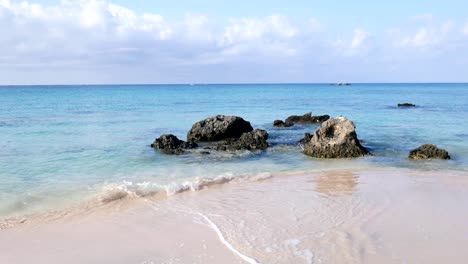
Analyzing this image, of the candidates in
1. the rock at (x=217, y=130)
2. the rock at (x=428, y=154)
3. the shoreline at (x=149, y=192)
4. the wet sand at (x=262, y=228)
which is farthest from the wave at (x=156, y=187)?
the rock at (x=217, y=130)

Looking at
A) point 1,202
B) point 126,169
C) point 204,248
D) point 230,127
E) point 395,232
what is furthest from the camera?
point 230,127

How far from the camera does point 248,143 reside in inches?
840

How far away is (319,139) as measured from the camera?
20031mm

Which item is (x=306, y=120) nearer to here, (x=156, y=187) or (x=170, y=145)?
(x=170, y=145)

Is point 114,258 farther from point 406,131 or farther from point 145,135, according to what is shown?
point 406,131

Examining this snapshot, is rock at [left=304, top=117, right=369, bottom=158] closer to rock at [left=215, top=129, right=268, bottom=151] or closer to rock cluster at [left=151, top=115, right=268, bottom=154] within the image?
rock at [left=215, top=129, right=268, bottom=151]

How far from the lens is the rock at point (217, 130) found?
77.5 ft

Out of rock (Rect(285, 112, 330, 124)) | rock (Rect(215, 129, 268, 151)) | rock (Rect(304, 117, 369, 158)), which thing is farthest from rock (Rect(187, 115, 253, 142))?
rock (Rect(285, 112, 330, 124))

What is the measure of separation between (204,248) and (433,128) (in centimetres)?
2561

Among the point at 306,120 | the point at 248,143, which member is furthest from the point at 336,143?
the point at 306,120

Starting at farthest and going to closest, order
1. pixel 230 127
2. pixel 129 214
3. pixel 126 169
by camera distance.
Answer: pixel 230 127
pixel 126 169
pixel 129 214

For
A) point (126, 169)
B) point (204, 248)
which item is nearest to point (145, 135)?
point (126, 169)

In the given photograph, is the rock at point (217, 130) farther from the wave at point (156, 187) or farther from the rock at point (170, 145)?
the wave at point (156, 187)

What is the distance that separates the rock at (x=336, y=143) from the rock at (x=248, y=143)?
8.10ft
